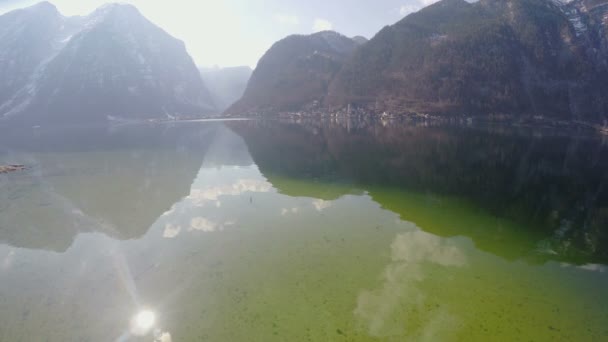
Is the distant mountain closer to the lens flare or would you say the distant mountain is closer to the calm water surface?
the calm water surface

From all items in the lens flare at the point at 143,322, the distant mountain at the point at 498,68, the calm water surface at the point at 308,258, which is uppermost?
the distant mountain at the point at 498,68

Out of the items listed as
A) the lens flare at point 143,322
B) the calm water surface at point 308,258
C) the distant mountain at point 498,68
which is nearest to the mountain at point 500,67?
the distant mountain at point 498,68

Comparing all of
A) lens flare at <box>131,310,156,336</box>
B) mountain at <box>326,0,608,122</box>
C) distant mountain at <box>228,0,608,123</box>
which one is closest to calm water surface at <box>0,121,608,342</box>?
lens flare at <box>131,310,156,336</box>

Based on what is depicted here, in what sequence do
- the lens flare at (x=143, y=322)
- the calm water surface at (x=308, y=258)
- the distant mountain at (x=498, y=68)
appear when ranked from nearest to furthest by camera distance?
the lens flare at (x=143, y=322) → the calm water surface at (x=308, y=258) → the distant mountain at (x=498, y=68)

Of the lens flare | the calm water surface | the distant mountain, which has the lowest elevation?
the calm water surface

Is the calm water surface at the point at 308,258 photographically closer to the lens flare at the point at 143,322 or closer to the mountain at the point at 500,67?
the lens flare at the point at 143,322

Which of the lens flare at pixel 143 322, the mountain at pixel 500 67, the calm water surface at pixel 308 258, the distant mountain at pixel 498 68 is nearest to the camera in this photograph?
the lens flare at pixel 143 322

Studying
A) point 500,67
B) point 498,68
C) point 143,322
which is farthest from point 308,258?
point 500,67

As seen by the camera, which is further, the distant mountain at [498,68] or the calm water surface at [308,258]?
the distant mountain at [498,68]
